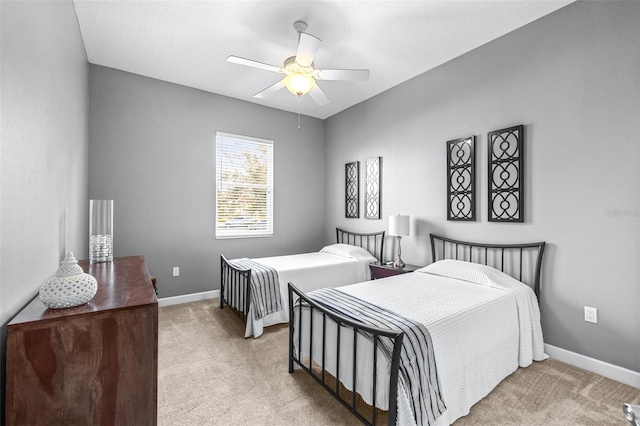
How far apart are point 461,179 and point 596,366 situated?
1912 mm

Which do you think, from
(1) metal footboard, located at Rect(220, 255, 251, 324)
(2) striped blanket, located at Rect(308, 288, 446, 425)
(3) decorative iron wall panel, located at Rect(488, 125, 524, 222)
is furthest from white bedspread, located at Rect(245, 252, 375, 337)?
(3) decorative iron wall panel, located at Rect(488, 125, 524, 222)

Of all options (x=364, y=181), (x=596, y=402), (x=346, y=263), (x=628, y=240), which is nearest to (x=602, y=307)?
(x=628, y=240)

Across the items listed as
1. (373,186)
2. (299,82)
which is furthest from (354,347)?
(373,186)

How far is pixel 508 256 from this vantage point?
2.82 metres

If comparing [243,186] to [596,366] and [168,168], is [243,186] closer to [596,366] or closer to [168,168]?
[168,168]

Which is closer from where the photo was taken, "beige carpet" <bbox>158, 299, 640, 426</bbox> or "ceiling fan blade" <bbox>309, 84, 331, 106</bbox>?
"beige carpet" <bbox>158, 299, 640, 426</bbox>

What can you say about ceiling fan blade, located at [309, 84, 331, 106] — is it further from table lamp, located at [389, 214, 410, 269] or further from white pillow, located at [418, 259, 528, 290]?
white pillow, located at [418, 259, 528, 290]

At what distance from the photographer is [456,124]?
329 cm

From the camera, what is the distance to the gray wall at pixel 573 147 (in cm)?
220

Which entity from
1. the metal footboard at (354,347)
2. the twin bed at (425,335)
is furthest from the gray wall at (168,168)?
the metal footboard at (354,347)

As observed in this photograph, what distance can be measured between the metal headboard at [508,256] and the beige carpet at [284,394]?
0.73 metres

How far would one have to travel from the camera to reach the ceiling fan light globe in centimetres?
259

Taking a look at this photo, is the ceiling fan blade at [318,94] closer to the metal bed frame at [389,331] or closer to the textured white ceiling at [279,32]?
the textured white ceiling at [279,32]

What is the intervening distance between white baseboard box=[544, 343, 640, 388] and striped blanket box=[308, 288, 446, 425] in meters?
1.61
